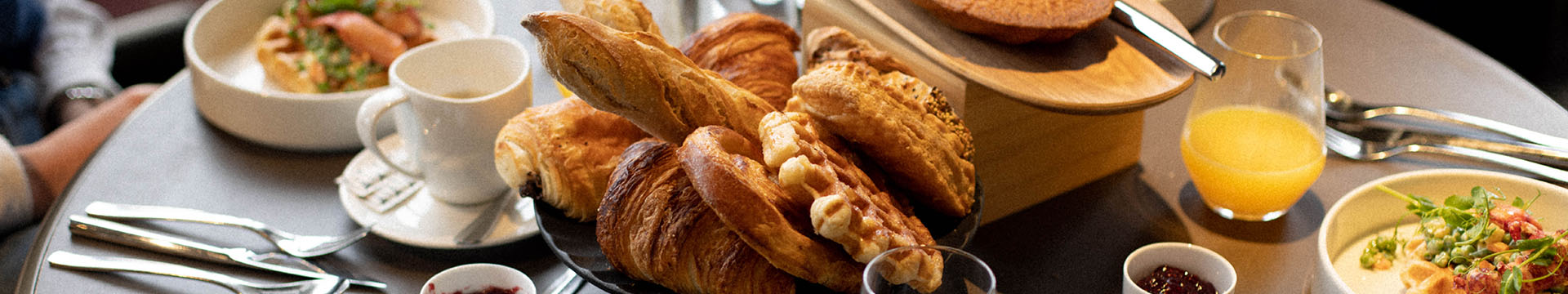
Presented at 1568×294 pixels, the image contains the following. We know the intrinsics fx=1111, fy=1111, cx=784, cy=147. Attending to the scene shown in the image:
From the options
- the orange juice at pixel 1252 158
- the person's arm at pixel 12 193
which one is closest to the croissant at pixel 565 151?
the orange juice at pixel 1252 158

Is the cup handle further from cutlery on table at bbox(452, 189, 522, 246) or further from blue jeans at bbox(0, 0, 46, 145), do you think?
blue jeans at bbox(0, 0, 46, 145)

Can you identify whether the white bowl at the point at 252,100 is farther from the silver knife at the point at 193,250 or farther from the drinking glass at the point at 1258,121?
the drinking glass at the point at 1258,121

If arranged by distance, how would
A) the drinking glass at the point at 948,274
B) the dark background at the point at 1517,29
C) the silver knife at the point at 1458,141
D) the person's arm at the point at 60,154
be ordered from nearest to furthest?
the drinking glass at the point at 948,274
the silver knife at the point at 1458,141
the person's arm at the point at 60,154
the dark background at the point at 1517,29

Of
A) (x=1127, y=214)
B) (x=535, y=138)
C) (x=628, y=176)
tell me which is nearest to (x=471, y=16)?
(x=535, y=138)

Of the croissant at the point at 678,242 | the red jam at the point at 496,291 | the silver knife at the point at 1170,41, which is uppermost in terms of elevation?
the silver knife at the point at 1170,41

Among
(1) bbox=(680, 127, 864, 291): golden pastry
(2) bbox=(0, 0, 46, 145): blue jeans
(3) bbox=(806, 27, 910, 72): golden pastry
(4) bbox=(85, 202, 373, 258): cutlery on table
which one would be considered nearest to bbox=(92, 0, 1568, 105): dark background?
(2) bbox=(0, 0, 46, 145): blue jeans

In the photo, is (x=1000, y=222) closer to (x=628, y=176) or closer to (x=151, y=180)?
(x=628, y=176)

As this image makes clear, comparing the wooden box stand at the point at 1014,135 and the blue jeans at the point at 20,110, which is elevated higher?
the wooden box stand at the point at 1014,135
